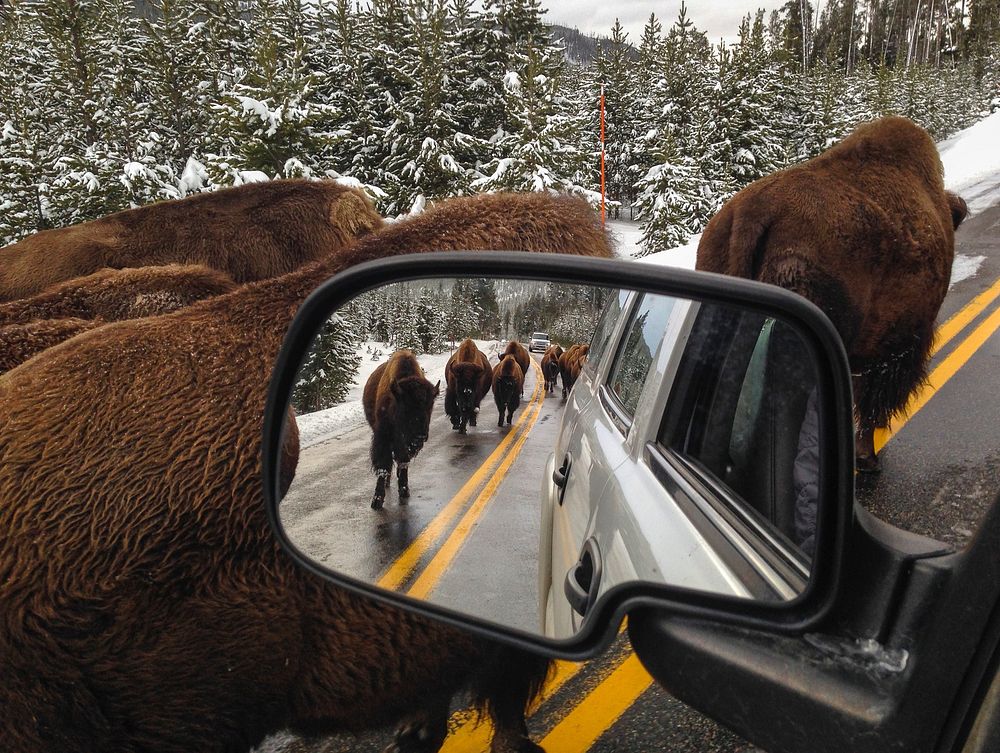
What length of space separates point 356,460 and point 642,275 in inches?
27.3

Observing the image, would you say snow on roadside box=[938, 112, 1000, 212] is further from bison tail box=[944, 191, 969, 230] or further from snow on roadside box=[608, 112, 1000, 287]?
bison tail box=[944, 191, 969, 230]

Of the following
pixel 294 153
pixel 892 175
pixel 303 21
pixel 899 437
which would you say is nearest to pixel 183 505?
pixel 899 437

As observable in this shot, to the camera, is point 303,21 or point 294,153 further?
point 303,21

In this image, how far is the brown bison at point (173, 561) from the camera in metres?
1.44

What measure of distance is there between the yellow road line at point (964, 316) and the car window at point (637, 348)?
3407mm

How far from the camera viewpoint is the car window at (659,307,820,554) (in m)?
0.98

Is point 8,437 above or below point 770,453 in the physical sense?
below

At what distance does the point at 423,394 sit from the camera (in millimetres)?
1210

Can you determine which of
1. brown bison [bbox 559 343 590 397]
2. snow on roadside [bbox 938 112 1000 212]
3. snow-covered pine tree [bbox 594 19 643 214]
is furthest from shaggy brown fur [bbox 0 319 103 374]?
snow-covered pine tree [bbox 594 19 643 214]

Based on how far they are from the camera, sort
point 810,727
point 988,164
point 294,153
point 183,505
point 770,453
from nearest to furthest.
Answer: point 810,727
point 770,453
point 183,505
point 294,153
point 988,164

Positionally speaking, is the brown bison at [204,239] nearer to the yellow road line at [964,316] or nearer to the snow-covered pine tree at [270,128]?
the yellow road line at [964,316]

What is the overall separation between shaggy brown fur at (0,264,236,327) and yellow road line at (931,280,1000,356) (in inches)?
166

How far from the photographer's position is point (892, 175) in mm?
3990

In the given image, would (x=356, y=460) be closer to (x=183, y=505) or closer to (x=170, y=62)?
(x=183, y=505)
